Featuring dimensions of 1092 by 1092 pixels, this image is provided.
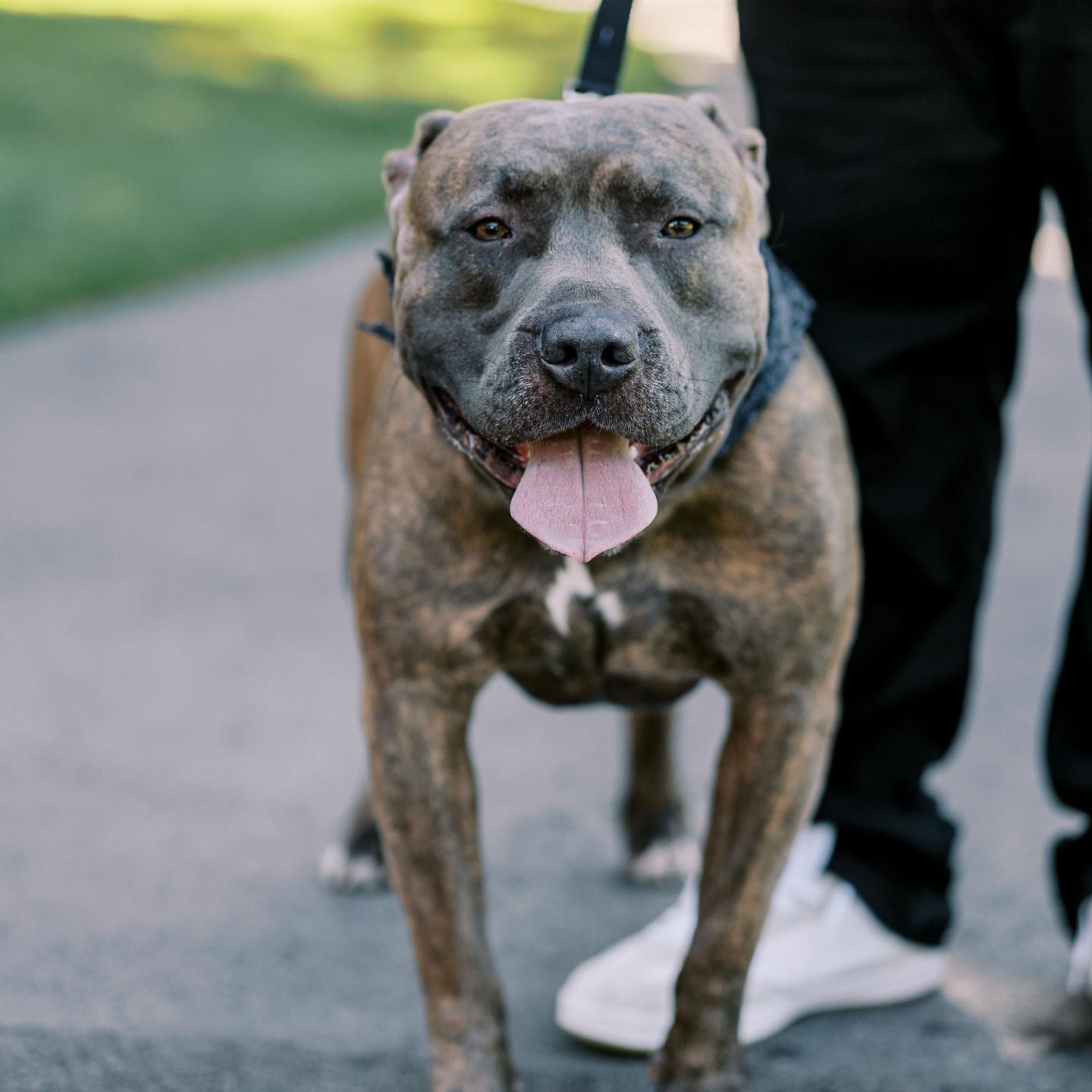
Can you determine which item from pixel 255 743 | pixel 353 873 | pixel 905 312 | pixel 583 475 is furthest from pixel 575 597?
pixel 255 743

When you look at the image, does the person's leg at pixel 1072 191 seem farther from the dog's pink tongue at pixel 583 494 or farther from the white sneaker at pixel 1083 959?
the dog's pink tongue at pixel 583 494

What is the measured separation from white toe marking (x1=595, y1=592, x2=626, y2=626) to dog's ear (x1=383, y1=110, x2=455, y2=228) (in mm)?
668

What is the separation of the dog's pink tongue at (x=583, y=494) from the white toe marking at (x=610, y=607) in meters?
0.29

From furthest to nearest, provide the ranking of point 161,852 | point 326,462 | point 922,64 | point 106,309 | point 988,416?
point 106,309, point 326,462, point 161,852, point 988,416, point 922,64

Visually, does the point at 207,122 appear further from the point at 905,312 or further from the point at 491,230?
the point at 491,230

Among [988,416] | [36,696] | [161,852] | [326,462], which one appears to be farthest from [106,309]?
[988,416]

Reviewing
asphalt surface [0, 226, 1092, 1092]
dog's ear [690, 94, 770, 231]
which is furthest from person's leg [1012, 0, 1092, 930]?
dog's ear [690, 94, 770, 231]

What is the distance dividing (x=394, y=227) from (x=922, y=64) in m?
0.99

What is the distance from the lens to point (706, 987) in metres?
2.93

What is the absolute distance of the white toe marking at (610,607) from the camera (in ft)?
9.48

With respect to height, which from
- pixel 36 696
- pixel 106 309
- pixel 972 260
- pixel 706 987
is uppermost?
pixel 972 260

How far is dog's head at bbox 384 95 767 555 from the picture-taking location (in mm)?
2568

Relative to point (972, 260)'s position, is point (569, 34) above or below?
Answer: below

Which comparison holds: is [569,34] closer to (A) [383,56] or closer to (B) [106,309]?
(A) [383,56]
